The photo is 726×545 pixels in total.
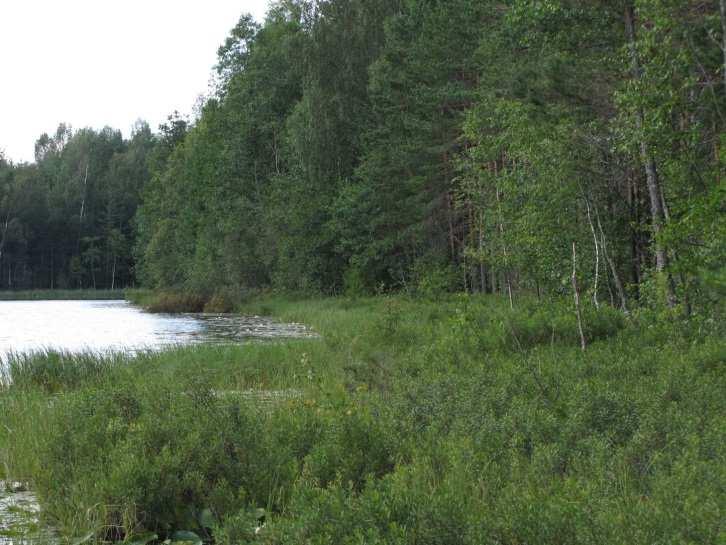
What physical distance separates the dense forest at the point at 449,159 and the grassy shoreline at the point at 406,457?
3.69ft

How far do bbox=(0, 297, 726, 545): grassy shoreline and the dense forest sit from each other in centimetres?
112

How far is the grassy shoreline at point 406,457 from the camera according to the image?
122 inches

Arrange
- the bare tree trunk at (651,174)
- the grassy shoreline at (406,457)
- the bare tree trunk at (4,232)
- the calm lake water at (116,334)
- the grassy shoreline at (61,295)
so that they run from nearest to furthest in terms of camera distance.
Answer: the grassy shoreline at (406,457)
the bare tree trunk at (651,174)
the calm lake water at (116,334)
the grassy shoreline at (61,295)
the bare tree trunk at (4,232)

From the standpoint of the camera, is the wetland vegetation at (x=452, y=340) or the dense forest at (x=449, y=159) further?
the dense forest at (x=449, y=159)

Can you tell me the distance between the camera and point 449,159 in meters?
26.2

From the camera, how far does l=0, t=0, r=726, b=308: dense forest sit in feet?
33.5

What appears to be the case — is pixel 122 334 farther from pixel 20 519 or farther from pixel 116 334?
pixel 20 519

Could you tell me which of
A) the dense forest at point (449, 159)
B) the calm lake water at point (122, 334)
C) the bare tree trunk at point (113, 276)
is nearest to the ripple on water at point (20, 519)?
the dense forest at point (449, 159)

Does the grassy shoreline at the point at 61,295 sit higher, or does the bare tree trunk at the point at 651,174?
the bare tree trunk at the point at 651,174

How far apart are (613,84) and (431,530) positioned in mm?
11719

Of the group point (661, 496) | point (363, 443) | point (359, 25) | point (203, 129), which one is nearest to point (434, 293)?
point (359, 25)

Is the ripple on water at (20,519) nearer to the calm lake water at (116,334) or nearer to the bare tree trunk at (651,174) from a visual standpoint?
the calm lake water at (116,334)

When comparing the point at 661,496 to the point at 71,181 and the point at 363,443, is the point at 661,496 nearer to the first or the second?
the point at 363,443

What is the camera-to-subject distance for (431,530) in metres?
3.04
